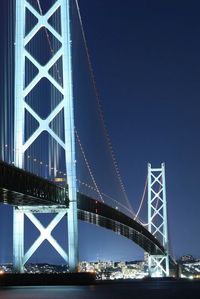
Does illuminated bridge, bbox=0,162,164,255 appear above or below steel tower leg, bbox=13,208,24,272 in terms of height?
above

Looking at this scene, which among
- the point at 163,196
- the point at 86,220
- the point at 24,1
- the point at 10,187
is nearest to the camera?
the point at 10,187

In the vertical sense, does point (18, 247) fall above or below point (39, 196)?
below

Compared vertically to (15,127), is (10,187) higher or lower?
lower

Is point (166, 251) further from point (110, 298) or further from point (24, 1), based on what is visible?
point (110, 298)

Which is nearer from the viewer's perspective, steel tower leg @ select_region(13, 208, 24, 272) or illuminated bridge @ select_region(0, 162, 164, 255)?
illuminated bridge @ select_region(0, 162, 164, 255)

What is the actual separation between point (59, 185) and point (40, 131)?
2.27 meters

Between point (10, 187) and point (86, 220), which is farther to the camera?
point (86, 220)

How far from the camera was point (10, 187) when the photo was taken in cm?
2583

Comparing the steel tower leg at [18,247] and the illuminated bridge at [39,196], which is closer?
the illuminated bridge at [39,196]

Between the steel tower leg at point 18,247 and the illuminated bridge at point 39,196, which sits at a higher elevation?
the illuminated bridge at point 39,196

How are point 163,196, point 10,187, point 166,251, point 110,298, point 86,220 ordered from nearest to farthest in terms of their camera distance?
point 110,298 → point 10,187 → point 86,220 → point 166,251 → point 163,196

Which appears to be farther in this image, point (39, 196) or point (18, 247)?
point (18, 247)

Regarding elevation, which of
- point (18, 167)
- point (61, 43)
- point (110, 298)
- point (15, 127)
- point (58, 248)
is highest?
point (61, 43)

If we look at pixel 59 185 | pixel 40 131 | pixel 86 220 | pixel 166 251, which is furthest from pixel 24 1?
pixel 166 251
